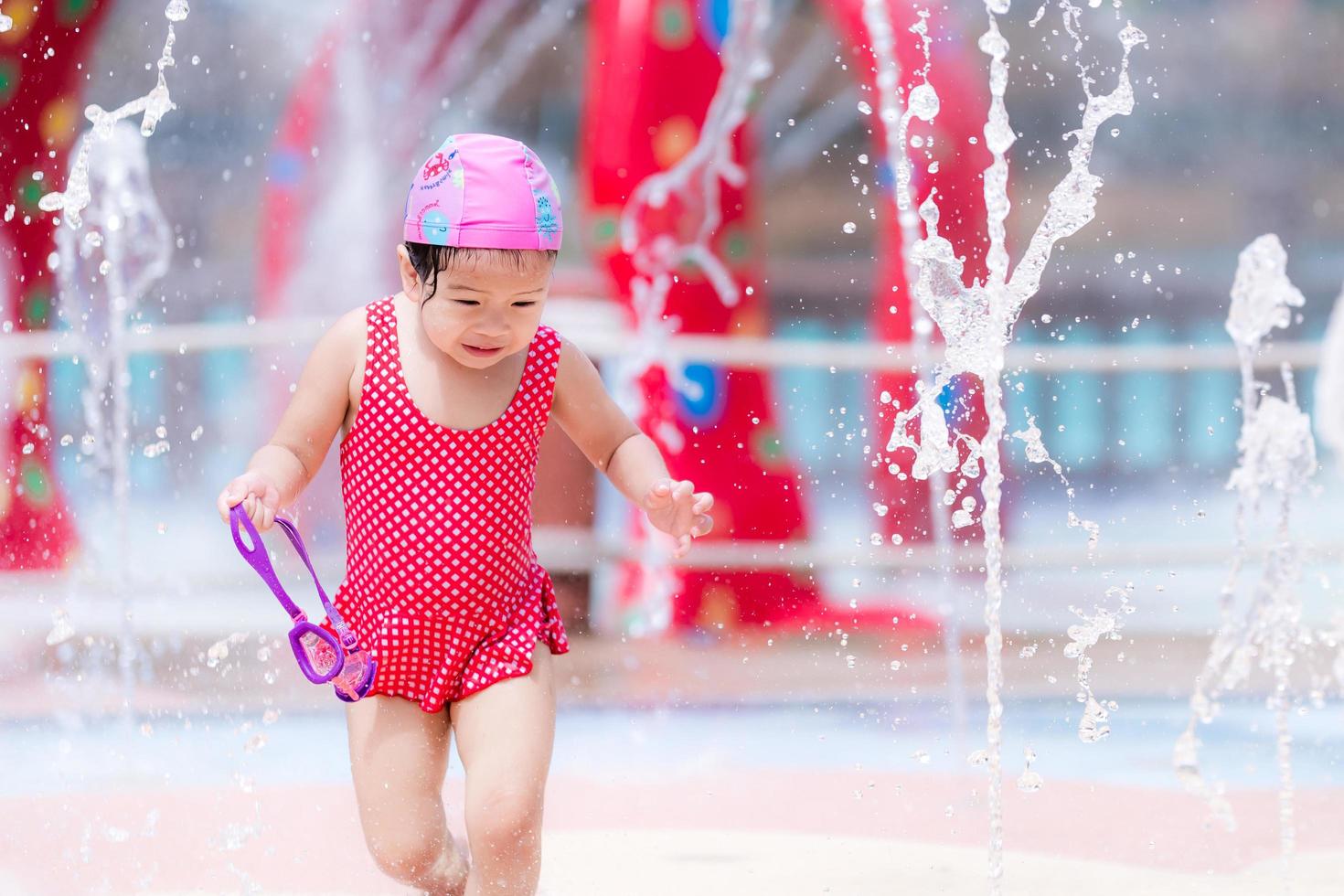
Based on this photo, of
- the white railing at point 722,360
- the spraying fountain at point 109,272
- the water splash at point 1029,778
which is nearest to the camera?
the water splash at point 1029,778

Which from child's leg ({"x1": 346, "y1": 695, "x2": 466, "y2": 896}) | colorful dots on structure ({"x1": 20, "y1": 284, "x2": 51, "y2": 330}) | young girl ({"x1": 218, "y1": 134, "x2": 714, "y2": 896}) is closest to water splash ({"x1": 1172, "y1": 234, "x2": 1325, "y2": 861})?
young girl ({"x1": 218, "y1": 134, "x2": 714, "y2": 896})

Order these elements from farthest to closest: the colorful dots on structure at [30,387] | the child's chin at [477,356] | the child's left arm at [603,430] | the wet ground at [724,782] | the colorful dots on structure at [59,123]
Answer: the colorful dots on structure at [30,387] < the colorful dots on structure at [59,123] < the wet ground at [724,782] < the child's left arm at [603,430] < the child's chin at [477,356]

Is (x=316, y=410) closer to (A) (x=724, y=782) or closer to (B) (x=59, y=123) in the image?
(A) (x=724, y=782)

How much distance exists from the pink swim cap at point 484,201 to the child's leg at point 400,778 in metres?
0.61

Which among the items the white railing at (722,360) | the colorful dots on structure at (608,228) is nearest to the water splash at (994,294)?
the white railing at (722,360)

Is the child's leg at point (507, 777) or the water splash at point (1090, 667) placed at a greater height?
the child's leg at point (507, 777)

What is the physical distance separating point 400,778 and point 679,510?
50cm

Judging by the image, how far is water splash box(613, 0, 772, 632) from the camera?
5.23m

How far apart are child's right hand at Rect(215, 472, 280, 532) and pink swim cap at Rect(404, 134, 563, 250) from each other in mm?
372

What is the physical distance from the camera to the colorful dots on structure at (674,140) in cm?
523

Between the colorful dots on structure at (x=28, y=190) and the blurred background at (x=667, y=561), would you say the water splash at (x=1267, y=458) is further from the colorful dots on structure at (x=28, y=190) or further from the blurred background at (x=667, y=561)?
the colorful dots on structure at (x=28, y=190)

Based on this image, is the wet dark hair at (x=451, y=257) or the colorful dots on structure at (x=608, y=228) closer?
the wet dark hair at (x=451, y=257)

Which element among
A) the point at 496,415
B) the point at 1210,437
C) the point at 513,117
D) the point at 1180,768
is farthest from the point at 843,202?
the point at 496,415

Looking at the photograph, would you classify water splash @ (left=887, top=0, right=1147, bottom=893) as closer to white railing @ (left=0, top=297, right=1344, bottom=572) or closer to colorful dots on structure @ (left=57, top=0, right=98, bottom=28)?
white railing @ (left=0, top=297, right=1344, bottom=572)
